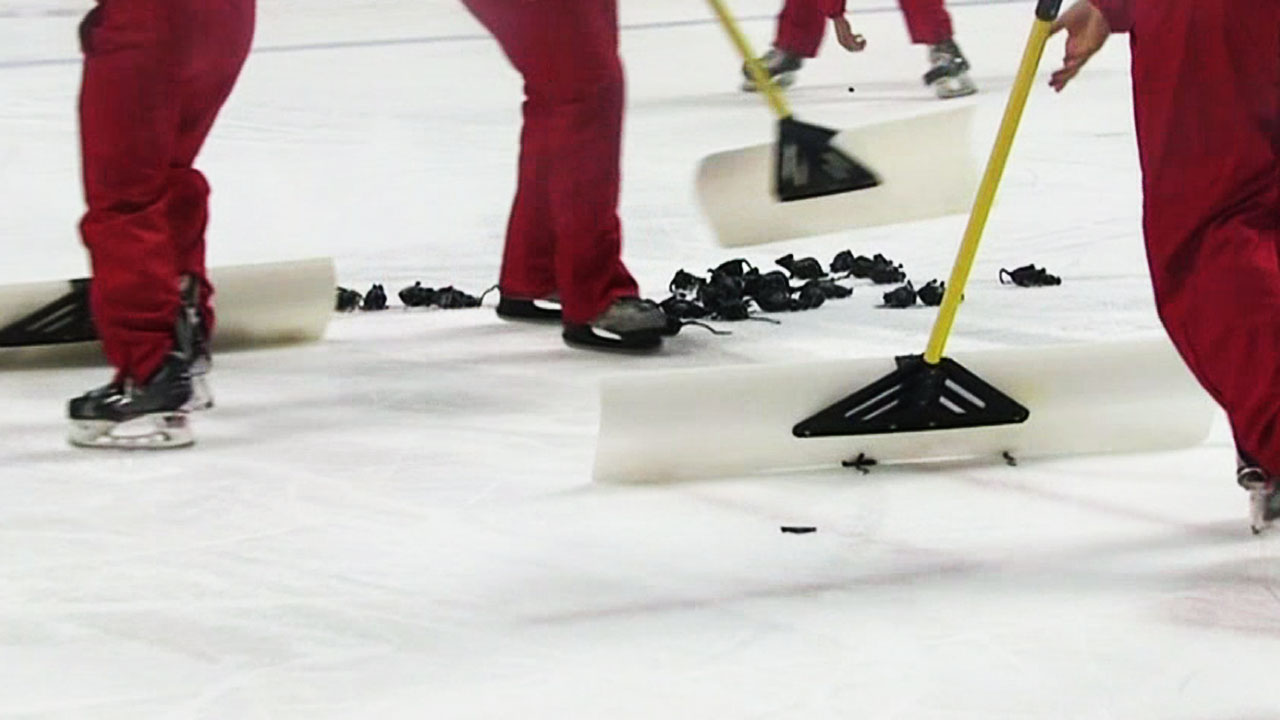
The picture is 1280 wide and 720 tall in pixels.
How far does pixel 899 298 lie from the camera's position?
A: 376cm

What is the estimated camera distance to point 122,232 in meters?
2.96

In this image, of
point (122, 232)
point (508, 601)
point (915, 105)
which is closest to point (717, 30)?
point (915, 105)

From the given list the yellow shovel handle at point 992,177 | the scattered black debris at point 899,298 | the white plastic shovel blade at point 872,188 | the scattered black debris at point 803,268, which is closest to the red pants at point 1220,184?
the yellow shovel handle at point 992,177

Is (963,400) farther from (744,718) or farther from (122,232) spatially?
(122,232)

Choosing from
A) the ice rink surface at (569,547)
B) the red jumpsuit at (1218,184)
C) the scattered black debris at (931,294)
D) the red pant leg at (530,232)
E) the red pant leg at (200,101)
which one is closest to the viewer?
the ice rink surface at (569,547)

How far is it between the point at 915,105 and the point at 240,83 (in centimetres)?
183

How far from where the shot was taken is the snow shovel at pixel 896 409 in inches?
108

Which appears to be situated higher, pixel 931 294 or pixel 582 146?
pixel 582 146

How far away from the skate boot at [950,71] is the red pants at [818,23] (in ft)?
0.11

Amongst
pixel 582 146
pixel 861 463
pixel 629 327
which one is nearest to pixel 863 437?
pixel 861 463

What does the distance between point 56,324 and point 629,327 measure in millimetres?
855

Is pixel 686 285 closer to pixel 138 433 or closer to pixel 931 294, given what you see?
pixel 931 294

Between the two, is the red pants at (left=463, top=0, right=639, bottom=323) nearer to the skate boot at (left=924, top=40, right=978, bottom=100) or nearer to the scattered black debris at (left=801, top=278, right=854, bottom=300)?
the scattered black debris at (left=801, top=278, right=854, bottom=300)

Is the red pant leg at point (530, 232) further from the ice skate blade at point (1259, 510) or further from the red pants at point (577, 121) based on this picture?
the ice skate blade at point (1259, 510)
